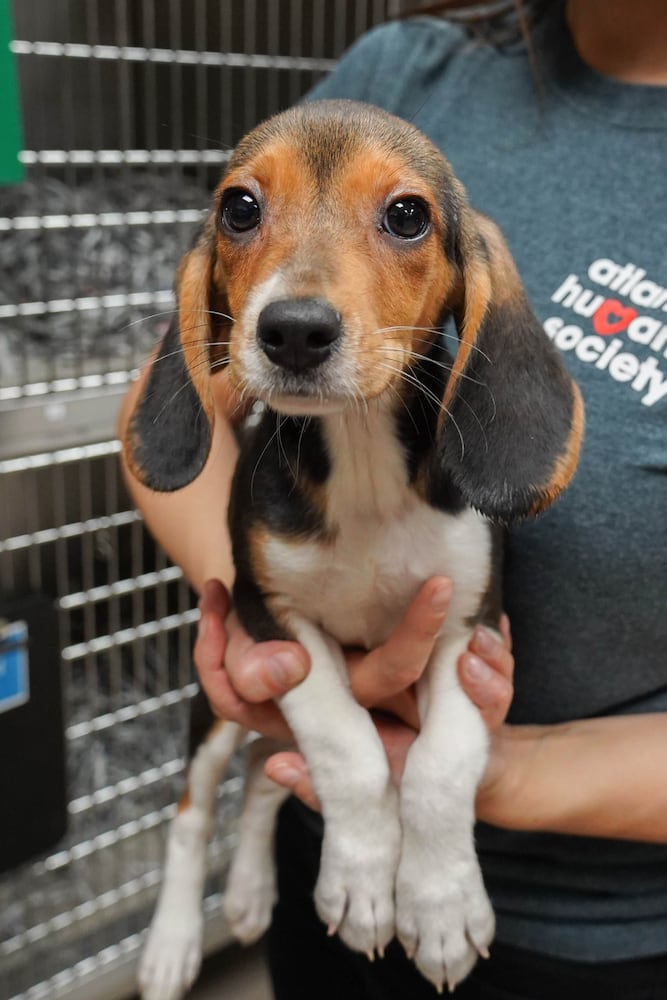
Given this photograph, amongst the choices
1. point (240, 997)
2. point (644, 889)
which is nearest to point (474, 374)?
point (644, 889)

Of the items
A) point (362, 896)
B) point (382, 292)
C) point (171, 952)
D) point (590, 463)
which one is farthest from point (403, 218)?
point (171, 952)

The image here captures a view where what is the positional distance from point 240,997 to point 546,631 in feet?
5.41

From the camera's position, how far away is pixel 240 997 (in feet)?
7.58

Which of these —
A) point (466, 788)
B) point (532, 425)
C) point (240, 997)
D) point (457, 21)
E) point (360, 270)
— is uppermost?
point (457, 21)

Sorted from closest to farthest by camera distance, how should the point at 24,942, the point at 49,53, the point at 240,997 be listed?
the point at 49,53 < the point at 24,942 < the point at 240,997

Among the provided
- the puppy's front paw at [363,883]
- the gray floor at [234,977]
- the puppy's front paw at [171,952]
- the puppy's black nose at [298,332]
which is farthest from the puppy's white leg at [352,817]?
the gray floor at [234,977]

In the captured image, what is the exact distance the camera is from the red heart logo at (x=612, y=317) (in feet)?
3.55

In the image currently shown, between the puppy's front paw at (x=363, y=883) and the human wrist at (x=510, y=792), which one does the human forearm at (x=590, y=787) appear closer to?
the human wrist at (x=510, y=792)

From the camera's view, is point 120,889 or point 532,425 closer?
point 532,425

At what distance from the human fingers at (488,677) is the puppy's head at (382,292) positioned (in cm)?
17

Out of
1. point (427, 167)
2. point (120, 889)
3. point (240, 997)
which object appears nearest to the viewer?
point (427, 167)

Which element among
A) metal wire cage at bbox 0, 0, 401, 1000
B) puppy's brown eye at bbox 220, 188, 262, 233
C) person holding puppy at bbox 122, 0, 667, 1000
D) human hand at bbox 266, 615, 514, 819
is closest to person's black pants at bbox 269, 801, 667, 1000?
person holding puppy at bbox 122, 0, 667, 1000

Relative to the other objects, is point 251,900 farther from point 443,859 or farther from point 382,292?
point 382,292

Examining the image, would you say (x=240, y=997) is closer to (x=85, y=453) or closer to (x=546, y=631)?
(x=85, y=453)
